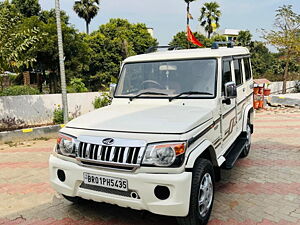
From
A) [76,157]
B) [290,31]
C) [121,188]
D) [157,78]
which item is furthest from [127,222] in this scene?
[290,31]

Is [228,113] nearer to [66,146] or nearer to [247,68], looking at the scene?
[247,68]

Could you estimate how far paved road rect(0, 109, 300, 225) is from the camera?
11.1 feet

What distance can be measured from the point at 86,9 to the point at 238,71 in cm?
4094

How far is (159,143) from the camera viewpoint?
A: 8.70ft

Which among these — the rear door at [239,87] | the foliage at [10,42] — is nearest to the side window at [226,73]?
the rear door at [239,87]

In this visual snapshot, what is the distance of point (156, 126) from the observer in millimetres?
2807

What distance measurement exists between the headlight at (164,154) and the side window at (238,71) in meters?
2.66

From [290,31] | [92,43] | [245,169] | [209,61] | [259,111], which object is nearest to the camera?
[209,61]

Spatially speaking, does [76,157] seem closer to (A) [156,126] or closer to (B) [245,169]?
(A) [156,126]

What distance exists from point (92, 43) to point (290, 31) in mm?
18513

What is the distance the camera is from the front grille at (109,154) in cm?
268

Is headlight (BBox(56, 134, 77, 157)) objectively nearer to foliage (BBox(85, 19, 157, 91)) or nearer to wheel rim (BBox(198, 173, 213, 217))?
wheel rim (BBox(198, 173, 213, 217))

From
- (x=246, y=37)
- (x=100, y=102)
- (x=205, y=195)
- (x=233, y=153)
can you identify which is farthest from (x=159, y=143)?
(x=246, y=37)

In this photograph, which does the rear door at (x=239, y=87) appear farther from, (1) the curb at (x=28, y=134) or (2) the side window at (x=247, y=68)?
(1) the curb at (x=28, y=134)
